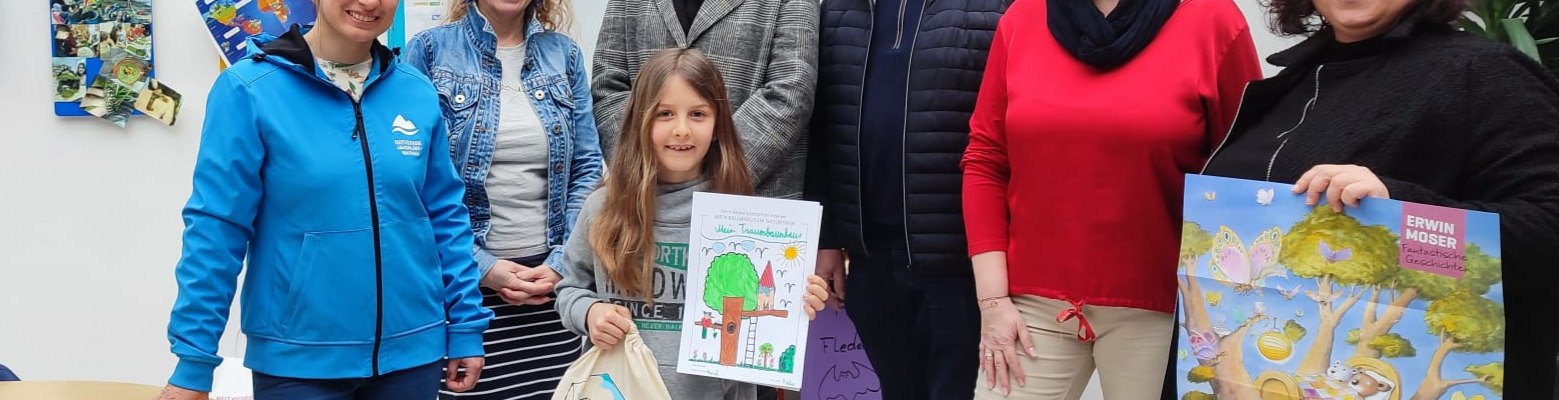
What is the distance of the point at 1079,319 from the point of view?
1782 mm

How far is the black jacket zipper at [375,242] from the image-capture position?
5.64ft

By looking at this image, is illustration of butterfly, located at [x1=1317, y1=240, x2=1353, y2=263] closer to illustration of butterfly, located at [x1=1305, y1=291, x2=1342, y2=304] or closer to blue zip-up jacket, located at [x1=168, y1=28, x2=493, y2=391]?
illustration of butterfly, located at [x1=1305, y1=291, x2=1342, y2=304]

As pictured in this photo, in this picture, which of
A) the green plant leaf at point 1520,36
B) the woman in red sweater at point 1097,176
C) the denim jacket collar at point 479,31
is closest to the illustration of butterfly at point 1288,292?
the woman in red sweater at point 1097,176

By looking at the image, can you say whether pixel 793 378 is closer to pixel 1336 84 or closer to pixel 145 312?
pixel 1336 84

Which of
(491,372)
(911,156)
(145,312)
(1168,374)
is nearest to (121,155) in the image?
(145,312)

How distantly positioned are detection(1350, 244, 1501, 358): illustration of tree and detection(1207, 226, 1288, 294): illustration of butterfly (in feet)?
0.37

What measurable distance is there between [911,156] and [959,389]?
446mm

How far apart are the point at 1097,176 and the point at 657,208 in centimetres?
75

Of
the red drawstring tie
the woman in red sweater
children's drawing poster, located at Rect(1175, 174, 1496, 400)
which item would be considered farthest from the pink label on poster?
the red drawstring tie

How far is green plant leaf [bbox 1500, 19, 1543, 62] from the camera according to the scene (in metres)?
2.07

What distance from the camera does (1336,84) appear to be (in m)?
1.50

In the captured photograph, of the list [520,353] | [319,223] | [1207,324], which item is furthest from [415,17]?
[1207,324]

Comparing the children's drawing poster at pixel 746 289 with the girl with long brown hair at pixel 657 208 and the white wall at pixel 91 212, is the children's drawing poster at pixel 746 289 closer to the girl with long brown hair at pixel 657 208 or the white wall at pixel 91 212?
the girl with long brown hair at pixel 657 208

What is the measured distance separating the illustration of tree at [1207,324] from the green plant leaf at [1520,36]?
3.37 ft
